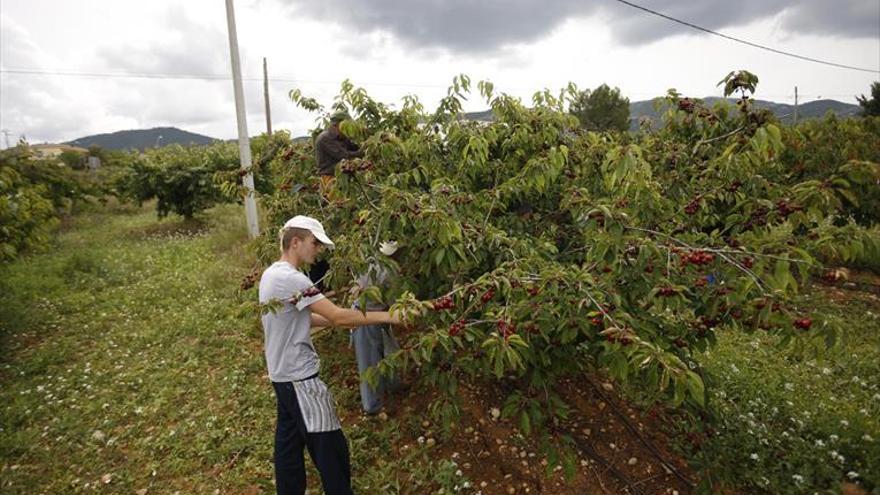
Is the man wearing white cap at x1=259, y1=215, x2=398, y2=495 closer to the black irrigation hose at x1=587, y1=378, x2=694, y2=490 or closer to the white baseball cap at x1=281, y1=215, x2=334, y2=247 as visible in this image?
the white baseball cap at x1=281, y1=215, x2=334, y2=247

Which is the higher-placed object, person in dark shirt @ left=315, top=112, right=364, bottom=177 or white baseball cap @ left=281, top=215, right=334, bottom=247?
person in dark shirt @ left=315, top=112, right=364, bottom=177

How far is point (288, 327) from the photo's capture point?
2658mm

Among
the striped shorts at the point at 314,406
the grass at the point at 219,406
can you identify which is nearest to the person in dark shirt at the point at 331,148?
the grass at the point at 219,406

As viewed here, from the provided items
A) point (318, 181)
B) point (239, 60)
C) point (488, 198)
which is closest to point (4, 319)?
point (318, 181)

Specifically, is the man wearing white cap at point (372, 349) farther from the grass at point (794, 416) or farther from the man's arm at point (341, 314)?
the grass at point (794, 416)

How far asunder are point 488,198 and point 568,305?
119 centimetres

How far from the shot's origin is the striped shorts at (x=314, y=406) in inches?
103

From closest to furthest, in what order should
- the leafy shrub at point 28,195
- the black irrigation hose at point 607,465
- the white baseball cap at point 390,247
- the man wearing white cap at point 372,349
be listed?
the white baseball cap at point 390,247 → the black irrigation hose at point 607,465 → the man wearing white cap at point 372,349 → the leafy shrub at point 28,195

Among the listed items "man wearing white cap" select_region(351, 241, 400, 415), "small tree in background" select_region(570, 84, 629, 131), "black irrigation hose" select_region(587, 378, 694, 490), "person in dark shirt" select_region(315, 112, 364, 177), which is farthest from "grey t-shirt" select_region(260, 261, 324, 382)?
"small tree in background" select_region(570, 84, 629, 131)

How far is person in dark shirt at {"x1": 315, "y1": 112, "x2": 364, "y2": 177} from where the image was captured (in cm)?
444

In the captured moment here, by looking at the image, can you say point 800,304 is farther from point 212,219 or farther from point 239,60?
point 212,219

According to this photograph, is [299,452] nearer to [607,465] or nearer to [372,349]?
[372,349]

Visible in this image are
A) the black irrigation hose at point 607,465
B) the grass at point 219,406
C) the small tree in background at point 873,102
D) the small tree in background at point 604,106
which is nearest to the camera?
the black irrigation hose at point 607,465

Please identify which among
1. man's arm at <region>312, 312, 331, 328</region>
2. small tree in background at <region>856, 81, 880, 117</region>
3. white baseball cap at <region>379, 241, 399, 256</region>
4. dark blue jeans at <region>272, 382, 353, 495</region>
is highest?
small tree in background at <region>856, 81, 880, 117</region>
